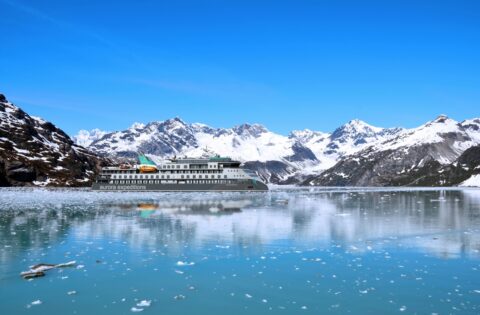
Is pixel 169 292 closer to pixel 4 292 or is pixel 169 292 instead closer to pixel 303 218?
pixel 4 292

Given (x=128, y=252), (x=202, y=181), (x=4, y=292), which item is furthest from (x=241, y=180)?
(x=4, y=292)

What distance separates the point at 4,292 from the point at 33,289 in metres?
1.17

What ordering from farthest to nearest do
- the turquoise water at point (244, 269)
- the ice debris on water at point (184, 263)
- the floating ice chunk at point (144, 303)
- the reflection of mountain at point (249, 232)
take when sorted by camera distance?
the reflection of mountain at point (249, 232)
the ice debris on water at point (184, 263)
the turquoise water at point (244, 269)
the floating ice chunk at point (144, 303)

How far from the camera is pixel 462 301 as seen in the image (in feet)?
59.4

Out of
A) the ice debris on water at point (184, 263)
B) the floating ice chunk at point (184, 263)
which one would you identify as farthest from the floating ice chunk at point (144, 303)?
the floating ice chunk at point (184, 263)

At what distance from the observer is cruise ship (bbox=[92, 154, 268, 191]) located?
155 metres

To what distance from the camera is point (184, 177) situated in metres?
160

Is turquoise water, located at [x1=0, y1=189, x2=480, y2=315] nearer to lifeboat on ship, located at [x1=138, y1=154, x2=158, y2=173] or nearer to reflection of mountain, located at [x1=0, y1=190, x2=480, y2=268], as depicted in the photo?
reflection of mountain, located at [x1=0, y1=190, x2=480, y2=268]

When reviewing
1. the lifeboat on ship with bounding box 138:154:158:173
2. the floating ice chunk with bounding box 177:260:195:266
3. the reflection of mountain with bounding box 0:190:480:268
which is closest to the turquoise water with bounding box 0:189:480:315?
the floating ice chunk with bounding box 177:260:195:266

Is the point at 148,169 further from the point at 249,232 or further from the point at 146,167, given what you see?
the point at 249,232

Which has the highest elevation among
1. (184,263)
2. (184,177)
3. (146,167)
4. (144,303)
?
(146,167)

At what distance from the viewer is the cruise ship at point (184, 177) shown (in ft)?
509

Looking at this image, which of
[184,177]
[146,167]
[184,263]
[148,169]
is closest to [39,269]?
[184,263]

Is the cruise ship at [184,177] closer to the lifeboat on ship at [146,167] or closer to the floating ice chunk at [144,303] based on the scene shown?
the lifeboat on ship at [146,167]
